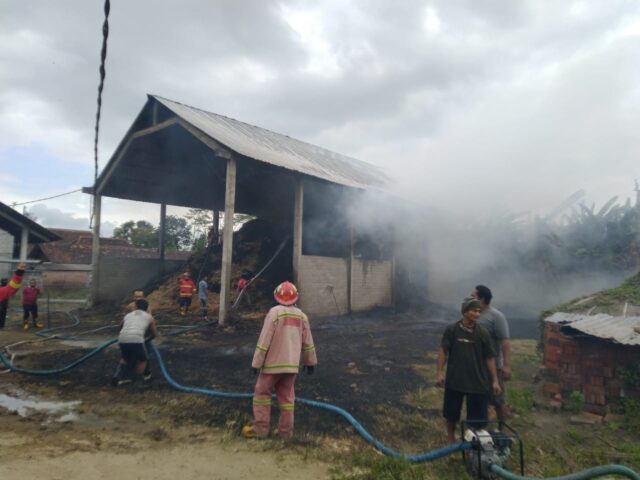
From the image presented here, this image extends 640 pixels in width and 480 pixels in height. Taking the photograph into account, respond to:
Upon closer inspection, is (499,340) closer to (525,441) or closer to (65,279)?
(525,441)

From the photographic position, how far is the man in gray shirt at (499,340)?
4.13m

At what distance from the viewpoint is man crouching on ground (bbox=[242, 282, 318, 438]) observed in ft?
13.1

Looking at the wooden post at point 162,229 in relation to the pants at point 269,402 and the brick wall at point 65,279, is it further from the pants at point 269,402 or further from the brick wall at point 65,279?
the brick wall at point 65,279

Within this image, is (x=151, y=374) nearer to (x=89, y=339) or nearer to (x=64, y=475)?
(x=64, y=475)

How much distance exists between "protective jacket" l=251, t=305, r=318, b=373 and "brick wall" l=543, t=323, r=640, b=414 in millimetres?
3324

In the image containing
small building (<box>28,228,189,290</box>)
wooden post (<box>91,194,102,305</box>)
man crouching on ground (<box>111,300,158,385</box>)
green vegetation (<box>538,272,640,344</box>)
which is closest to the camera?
man crouching on ground (<box>111,300,158,385</box>)

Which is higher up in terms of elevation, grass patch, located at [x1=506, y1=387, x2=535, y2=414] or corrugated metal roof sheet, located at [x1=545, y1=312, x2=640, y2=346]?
corrugated metal roof sheet, located at [x1=545, y1=312, x2=640, y2=346]

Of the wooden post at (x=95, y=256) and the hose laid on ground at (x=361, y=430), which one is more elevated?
the wooden post at (x=95, y=256)

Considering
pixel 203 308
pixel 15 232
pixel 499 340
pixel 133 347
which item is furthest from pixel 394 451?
pixel 15 232

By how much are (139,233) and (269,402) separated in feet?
149

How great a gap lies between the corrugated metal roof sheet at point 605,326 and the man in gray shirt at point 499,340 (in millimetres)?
1113

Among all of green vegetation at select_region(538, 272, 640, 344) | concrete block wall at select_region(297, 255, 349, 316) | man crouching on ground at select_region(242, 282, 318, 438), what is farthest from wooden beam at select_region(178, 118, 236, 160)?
green vegetation at select_region(538, 272, 640, 344)

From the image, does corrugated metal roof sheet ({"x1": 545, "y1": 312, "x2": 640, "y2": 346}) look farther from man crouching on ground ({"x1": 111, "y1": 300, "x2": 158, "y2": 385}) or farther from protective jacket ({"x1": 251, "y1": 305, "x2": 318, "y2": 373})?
man crouching on ground ({"x1": 111, "y1": 300, "x2": 158, "y2": 385})

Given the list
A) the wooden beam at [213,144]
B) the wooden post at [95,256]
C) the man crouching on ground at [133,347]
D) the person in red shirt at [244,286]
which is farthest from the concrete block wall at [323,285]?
the wooden post at [95,256]
